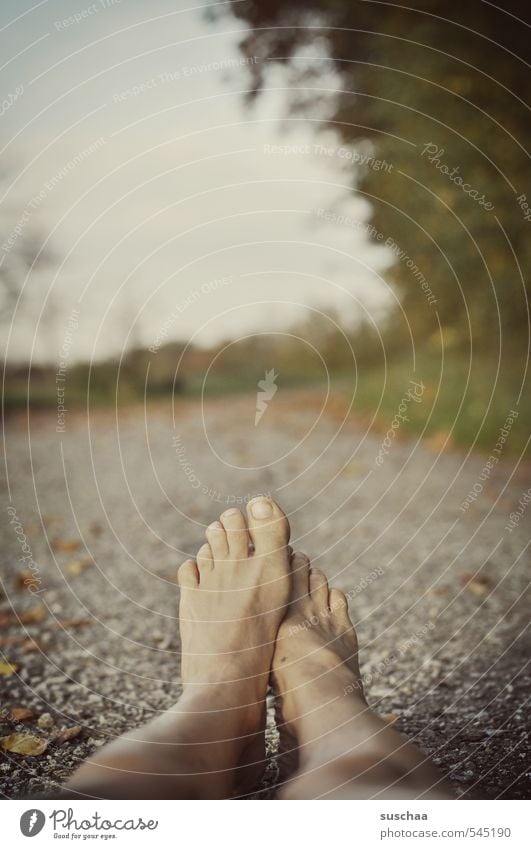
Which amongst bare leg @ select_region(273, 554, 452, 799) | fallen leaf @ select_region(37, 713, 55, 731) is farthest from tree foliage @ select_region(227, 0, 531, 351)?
fallen leaf @ select_region(37, 713, 55, 731)

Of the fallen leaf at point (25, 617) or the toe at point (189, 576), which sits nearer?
the toe at point (189, 576)

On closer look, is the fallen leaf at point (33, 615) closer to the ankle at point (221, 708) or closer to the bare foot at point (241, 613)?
the bare foot at point (241, 613)

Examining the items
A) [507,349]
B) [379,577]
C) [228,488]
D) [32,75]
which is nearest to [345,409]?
[507,349]

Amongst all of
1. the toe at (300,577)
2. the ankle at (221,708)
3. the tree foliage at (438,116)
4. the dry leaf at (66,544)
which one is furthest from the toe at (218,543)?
the tree foliage at (438,116)

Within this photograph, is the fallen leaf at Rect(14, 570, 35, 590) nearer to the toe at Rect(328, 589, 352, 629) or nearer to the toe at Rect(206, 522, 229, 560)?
the toe at Rect(206, 522, 229, 560)

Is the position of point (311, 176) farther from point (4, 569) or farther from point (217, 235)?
point (4, 569)

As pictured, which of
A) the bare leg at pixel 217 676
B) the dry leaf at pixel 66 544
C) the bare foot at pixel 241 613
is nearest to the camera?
the bare leg at pixel 217 676
